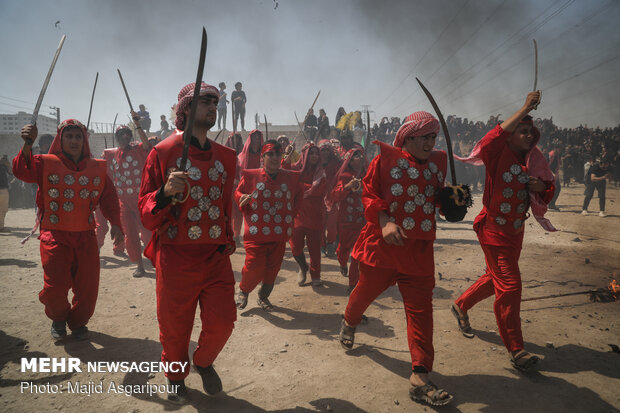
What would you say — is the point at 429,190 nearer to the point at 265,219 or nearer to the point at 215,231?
the point at 215,231

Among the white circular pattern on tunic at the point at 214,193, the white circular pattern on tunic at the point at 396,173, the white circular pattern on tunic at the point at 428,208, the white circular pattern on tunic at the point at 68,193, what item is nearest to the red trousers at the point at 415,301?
the white circular pattern on tunic at the point at 428,208

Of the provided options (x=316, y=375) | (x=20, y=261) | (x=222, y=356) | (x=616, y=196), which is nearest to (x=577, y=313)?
(x=316, y=375)

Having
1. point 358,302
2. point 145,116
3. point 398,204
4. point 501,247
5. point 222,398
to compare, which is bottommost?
point 222,398

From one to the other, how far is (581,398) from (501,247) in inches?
51.3

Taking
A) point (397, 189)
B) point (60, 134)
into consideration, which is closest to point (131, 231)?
point (60, 134)

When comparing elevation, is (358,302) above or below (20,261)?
above

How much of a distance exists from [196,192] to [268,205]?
2.14 metres

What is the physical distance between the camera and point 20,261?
23.9ft

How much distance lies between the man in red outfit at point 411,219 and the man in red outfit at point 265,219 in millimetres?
1793

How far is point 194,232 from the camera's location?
266 cm

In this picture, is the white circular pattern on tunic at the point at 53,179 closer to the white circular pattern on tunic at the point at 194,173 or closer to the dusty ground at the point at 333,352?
the dusty ground at the point at 333,352

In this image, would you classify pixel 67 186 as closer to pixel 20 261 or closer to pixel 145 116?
pixel 20 261

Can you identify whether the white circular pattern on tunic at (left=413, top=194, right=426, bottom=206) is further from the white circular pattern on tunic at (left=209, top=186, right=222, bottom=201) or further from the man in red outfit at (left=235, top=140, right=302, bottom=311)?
the man in red outfit at (left=235, top=140, right=302, bottom=311)

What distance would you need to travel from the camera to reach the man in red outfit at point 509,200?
3.36 meters
